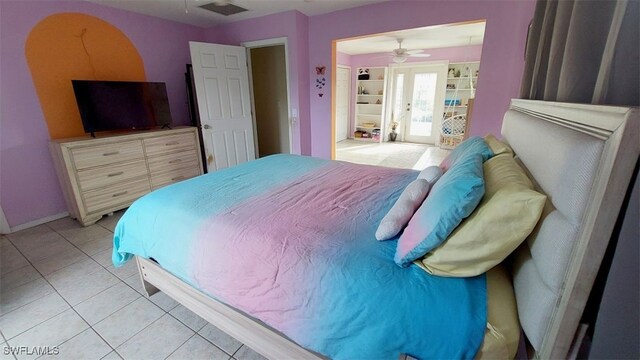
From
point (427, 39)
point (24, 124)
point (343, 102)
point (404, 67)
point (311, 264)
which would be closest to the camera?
point (311, 264)

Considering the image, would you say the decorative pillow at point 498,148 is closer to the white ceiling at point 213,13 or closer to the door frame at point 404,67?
the white ceiling at point 213,13

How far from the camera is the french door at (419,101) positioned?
6.49 meters

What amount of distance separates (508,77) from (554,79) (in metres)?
1.84

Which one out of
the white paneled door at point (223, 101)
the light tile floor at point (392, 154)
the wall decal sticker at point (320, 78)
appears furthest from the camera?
the light tile floor at point (392, 154)

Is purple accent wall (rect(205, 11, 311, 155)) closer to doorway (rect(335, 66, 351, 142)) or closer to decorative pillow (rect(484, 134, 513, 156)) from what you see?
decorative pillow (rect(484, 134, 513, 156))

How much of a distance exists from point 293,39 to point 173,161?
7.53 feet

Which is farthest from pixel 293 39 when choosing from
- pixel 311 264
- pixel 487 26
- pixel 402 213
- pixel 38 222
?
pixel 38 222

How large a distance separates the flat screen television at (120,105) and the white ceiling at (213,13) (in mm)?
896

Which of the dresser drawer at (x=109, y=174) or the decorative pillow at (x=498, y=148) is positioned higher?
the decorative pillow at (x=498, y=148)

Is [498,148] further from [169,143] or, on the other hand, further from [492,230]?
[169,143]

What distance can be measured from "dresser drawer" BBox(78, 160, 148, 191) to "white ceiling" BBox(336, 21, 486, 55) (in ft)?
10.5

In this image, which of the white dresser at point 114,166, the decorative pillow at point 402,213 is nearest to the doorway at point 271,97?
the white dresser at point 114,166

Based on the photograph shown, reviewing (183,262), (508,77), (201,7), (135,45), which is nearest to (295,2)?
(201,7)

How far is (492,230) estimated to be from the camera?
32.6 inches
